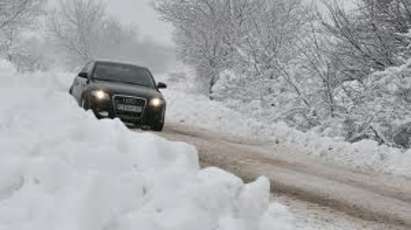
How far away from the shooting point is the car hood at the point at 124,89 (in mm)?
14039

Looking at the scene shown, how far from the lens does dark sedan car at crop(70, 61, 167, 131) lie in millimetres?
13938

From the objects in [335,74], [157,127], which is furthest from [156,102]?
[335,74]

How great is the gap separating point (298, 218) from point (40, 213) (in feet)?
10.9

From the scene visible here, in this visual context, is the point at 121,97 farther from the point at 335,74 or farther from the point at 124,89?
the point at 335,74

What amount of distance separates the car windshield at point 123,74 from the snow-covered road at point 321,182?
202cm

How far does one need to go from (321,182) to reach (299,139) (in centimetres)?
515

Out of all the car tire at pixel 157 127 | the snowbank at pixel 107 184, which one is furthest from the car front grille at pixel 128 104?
the snowbank at pixel 107 184

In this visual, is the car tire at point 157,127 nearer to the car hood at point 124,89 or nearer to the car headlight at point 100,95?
the car hood at point 124,89

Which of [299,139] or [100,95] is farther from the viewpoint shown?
[299,139]

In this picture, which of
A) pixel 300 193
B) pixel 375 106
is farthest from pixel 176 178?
pixel 375 106

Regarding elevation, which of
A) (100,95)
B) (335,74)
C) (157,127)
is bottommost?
(157,127)

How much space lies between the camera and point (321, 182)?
984 cm

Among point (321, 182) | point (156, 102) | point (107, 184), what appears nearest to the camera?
point (107, 184)

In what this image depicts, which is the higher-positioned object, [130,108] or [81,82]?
[81,82]
